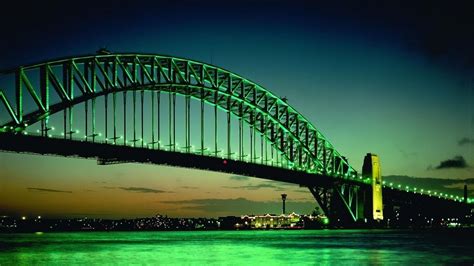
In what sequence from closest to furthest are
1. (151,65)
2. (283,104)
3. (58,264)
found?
1. (58,264)
2. (151,65)
3. (283,104)

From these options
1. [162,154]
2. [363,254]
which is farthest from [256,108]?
[363,254]

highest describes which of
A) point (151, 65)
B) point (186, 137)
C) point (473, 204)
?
point (151, 65)

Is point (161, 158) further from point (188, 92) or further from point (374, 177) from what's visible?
point (374, 177)

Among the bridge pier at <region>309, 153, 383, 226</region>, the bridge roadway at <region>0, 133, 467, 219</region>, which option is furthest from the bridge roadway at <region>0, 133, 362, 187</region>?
the bridge pier at <region>309, 153, 383, 226</region>

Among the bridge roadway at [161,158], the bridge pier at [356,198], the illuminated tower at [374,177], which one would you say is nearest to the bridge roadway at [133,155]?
the bridge roadway at [161,158]

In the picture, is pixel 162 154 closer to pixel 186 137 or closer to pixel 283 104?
pixel 186 137

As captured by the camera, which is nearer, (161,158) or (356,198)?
(161,158)

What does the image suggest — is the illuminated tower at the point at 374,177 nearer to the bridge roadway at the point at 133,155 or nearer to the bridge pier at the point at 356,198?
the bridge pier at the point at 356,198

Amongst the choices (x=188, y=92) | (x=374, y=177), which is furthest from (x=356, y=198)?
(x=188, y=92)

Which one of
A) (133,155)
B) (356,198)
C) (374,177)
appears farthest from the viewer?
(356,198)
